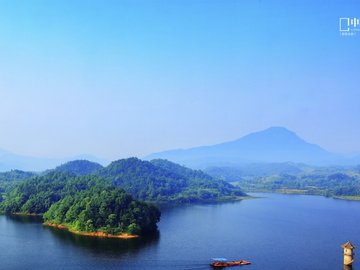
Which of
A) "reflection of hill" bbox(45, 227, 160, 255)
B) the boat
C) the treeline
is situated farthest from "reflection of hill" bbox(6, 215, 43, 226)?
the treeline

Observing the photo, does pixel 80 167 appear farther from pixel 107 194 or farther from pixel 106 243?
pixel 106 243

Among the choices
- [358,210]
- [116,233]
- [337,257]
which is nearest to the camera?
[337,257]

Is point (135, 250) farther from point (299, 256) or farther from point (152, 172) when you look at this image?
point (152, 172)

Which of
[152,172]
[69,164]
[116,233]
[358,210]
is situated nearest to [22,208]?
[116,233]

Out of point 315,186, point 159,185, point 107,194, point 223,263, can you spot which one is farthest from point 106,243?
point 315,186

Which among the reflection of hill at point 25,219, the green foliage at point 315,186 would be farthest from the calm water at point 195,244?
the green foliage at point 315,186
